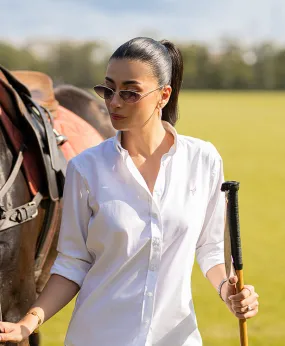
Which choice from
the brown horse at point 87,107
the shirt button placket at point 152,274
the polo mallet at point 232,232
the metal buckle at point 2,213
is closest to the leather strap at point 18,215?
the metal buckle at point 2,213

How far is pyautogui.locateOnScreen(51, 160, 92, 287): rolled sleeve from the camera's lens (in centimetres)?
220

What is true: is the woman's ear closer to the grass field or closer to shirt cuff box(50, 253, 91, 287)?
shirt cuff box(50, 253, 91, 287)

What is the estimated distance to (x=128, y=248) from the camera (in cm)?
217

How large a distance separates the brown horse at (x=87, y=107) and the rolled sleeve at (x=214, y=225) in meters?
2.49

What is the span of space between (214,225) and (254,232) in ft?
24.9

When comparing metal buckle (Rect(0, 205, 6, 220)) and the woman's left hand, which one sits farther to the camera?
metal buckle (Rect(0, 205, 6, 220))

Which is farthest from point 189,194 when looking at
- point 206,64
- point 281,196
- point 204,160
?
point 206,64

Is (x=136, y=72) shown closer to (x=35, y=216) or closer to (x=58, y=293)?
(x=58, y=293)

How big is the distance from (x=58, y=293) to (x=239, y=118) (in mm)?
30923

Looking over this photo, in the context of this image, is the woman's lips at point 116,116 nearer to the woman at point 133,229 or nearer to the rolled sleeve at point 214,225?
the woman at point 133,229

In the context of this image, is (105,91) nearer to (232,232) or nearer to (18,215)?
(232,232)

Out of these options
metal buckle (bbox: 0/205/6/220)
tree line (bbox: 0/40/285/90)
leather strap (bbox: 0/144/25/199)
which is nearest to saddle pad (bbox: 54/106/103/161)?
leather strap (bbox: 0/144/25/199)

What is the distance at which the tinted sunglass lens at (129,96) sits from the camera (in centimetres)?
215

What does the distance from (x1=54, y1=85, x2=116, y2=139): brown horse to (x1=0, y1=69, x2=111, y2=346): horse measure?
62.0 inches
